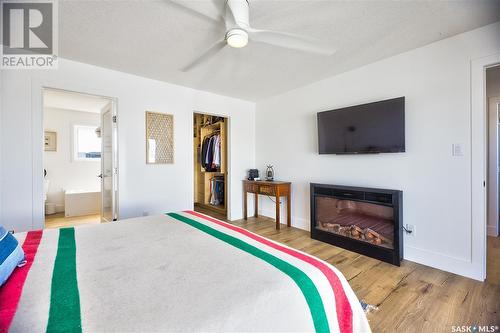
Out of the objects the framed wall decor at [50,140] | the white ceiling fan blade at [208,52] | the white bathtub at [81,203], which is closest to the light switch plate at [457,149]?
the white ceiling fan blade at [208,52]

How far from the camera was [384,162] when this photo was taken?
2.54m

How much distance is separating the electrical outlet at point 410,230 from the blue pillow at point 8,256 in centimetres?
301

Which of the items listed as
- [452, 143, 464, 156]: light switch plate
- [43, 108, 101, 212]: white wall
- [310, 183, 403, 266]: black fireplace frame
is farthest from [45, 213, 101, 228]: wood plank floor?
[452, 143, 464, 156]: light switch plate

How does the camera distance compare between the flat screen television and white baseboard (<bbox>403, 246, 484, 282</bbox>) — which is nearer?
white baseboard (<bbox>403, 246, 484, 282</bbox>)

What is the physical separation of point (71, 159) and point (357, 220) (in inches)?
211

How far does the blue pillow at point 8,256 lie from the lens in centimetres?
86

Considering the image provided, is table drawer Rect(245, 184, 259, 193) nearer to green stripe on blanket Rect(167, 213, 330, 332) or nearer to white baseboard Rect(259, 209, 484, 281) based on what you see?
white baseboard Rect(259, 209, 484, 281)

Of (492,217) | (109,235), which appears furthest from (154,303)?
(492,217)

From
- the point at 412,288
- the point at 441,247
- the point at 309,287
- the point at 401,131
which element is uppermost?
the point at 401,131

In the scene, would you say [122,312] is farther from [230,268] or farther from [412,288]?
[412,288]

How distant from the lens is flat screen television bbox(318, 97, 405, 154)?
2.34 m

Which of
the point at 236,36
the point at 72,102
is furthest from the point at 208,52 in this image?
the point at 72,102

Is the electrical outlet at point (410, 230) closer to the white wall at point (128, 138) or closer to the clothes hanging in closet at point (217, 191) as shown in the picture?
the white wall at point (128, 138)

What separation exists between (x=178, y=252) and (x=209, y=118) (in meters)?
3.97
